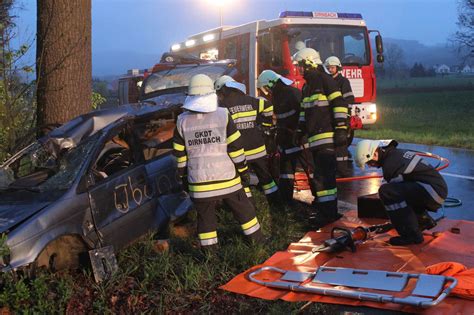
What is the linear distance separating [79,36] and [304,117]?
315cm

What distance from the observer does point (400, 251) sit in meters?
4.62

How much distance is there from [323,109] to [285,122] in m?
0.76

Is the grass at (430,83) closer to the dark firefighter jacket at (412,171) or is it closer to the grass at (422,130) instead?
the grass at (422,130)

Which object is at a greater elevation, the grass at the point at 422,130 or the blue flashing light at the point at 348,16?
Answer: the blue flashing light at the point at 348,16

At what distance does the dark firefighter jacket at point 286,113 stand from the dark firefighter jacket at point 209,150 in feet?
6.57

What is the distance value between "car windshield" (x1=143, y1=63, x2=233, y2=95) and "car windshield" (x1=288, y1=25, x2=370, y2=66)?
1.71 meters

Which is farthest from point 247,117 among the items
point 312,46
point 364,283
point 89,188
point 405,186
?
point 312,46

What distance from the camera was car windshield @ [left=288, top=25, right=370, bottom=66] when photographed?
10.9m

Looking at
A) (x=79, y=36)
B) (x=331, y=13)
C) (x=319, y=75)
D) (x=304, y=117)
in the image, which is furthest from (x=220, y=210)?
(x=331, y=13)

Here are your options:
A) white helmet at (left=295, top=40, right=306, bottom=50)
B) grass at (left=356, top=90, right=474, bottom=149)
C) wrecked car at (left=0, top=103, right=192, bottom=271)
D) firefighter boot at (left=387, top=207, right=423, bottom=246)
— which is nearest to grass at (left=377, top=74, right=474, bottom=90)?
grass at (left=356, top=90, right=474, bottom=149)

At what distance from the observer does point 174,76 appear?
35.5 ft

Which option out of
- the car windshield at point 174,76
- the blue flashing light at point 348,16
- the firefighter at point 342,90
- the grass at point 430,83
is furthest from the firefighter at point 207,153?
the grass at point 430,83

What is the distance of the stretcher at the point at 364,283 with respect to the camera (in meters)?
3.45

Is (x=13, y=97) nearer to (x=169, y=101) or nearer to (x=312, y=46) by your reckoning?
(x=169, y=101)
